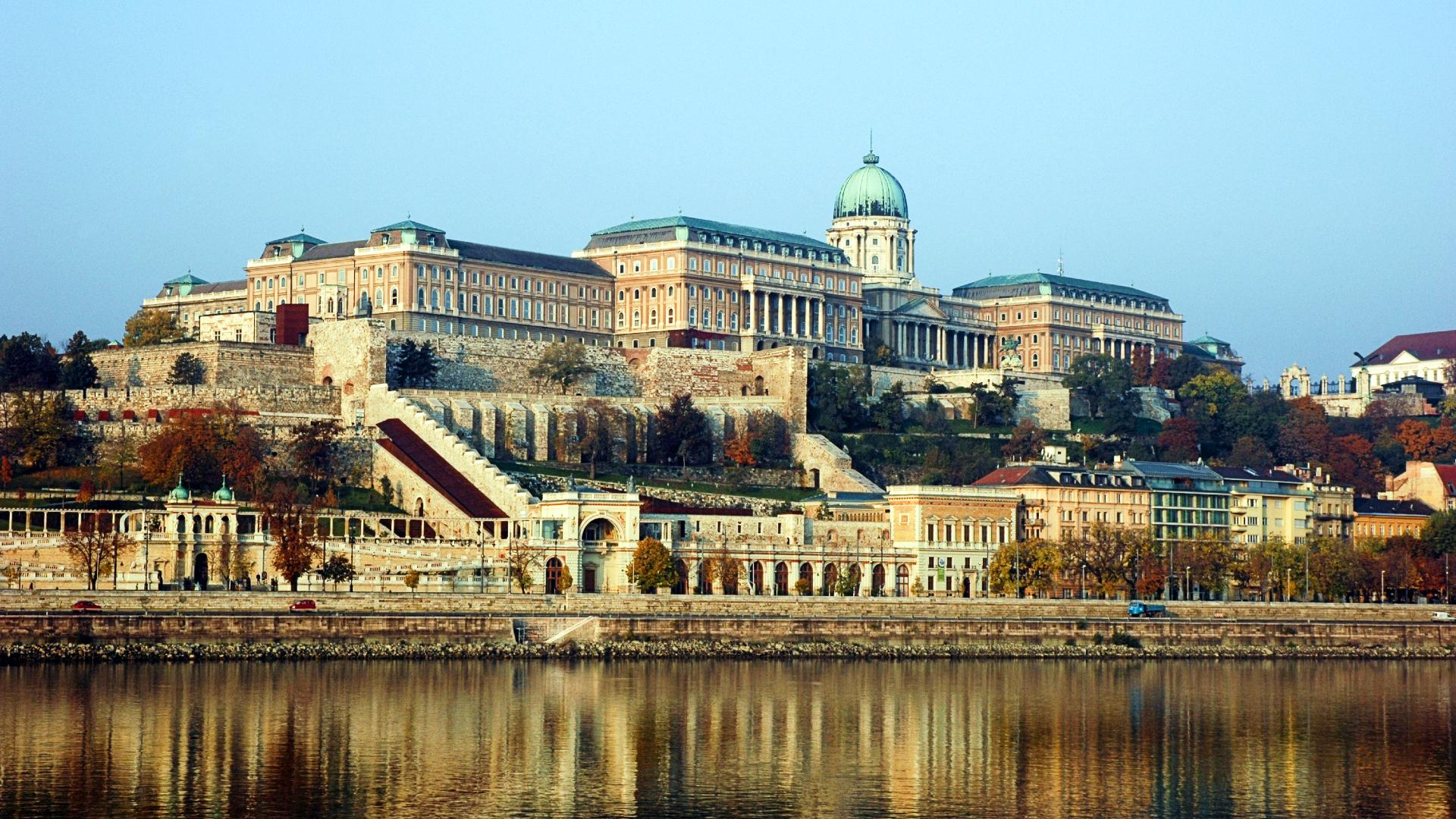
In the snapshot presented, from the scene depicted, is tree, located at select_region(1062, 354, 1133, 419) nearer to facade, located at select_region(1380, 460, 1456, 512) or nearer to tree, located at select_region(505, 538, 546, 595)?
facade, located at select_region(1380, 460, 1456, 512)

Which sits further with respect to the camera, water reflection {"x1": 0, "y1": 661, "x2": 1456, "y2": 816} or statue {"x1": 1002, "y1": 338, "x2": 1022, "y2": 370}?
statue {"x1": 1002, "y1": 338, "x2": 1022, "y2": 370}

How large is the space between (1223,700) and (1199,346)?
11914 cm

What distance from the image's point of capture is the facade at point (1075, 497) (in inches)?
4641

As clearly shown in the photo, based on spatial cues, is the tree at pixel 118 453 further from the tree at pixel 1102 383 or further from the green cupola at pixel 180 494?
the tree at pixel 1102 383

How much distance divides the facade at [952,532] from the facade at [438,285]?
34.2m

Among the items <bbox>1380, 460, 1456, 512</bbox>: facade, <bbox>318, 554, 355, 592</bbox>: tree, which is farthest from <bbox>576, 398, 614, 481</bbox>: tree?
<bbox>1380, 460, 1456, 512</bbox>: facade

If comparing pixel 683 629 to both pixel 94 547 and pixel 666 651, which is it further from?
pixel 94 547

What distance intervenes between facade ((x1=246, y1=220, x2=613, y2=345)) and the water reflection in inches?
2319

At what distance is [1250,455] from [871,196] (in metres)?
51.2

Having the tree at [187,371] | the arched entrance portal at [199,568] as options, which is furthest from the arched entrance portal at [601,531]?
the tree at [187,371]

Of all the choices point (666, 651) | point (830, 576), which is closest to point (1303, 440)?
point (830, 576)

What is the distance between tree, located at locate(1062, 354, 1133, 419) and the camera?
152m

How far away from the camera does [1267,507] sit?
125312 millimetres

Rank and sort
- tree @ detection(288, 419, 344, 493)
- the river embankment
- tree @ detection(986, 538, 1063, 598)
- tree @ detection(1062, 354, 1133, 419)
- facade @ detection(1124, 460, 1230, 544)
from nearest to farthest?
the river embankment, tree @ detection(986, 538, 1063, 598), tree @ detection(288, 419, 344, 493), facade @ detection(1124, 460, 1230, 544), tree @ detection(1062, 354, 1133, 419)
